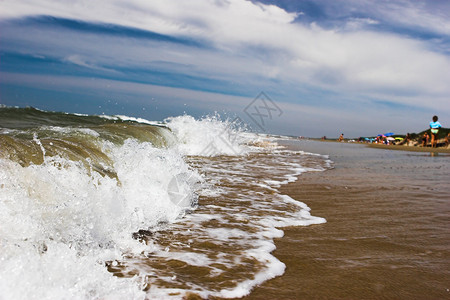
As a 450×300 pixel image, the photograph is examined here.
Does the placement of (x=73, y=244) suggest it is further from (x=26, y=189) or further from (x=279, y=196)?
(x=279, y=196)

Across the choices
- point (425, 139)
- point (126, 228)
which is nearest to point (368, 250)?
point (126, 228)

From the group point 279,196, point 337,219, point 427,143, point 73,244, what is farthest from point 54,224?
point 427,143

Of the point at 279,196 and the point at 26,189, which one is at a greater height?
the point at 26,189

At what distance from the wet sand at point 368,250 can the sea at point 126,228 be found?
0.18 m

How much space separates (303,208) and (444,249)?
1582mm

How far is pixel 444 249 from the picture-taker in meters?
2.46

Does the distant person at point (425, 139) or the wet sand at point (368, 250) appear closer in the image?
the wet sand at point (368, 250)

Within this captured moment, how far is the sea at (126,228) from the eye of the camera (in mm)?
1683

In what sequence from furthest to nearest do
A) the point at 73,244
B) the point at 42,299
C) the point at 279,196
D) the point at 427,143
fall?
1. the point at 427,143
2. the point at 279,196
3. the point at 73,244
4. the point at 42,299

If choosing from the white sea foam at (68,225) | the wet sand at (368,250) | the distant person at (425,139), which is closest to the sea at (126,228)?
the white sea foam at (68,225)

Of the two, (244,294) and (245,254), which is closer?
(244,294)

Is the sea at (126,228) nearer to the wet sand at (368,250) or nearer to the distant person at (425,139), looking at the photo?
the wet sand at (368,250)

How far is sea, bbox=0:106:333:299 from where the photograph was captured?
1683 millimetres

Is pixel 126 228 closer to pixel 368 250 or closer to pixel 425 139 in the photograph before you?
pixel 368 250
